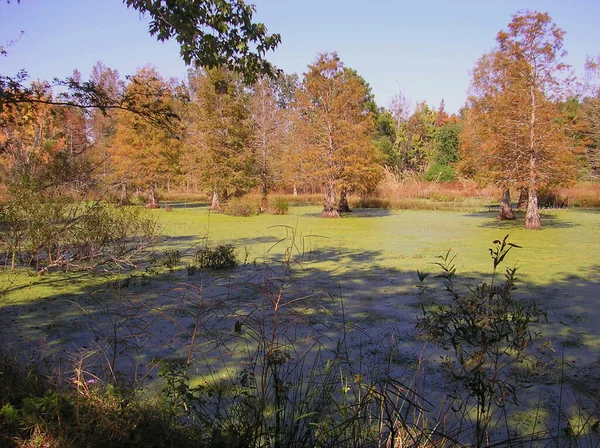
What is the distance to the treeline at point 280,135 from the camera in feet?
14.3

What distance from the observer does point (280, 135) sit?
26.5 metres

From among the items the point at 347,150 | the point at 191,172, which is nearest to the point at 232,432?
the point at 347,150

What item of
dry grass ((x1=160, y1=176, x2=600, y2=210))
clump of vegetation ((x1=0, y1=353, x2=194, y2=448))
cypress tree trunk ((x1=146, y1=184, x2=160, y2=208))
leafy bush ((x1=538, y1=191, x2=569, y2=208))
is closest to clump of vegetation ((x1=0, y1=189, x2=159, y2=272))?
clump of vegetation ((x1=0, y1=353, x2=194, y2=448))

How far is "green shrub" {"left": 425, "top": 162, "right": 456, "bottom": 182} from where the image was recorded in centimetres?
2652

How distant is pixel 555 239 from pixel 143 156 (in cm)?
1695

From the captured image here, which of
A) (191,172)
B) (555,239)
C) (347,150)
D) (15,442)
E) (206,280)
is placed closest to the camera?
(15,442)

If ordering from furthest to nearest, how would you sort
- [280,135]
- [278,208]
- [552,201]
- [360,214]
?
[280,135] < [552,201] < [360,214] < [278,208]

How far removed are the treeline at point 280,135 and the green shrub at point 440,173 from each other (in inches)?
2.9

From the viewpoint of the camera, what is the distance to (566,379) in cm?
270

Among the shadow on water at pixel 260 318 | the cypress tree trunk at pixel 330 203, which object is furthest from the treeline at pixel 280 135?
the shadow on water at pixel 260 318

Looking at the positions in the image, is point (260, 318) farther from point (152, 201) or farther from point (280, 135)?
point (280, 135)

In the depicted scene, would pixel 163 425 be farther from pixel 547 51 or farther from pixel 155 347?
pixel 547 51

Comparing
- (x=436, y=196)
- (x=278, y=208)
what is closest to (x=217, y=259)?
(x=278, y=208)

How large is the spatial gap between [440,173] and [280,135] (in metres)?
9.95
